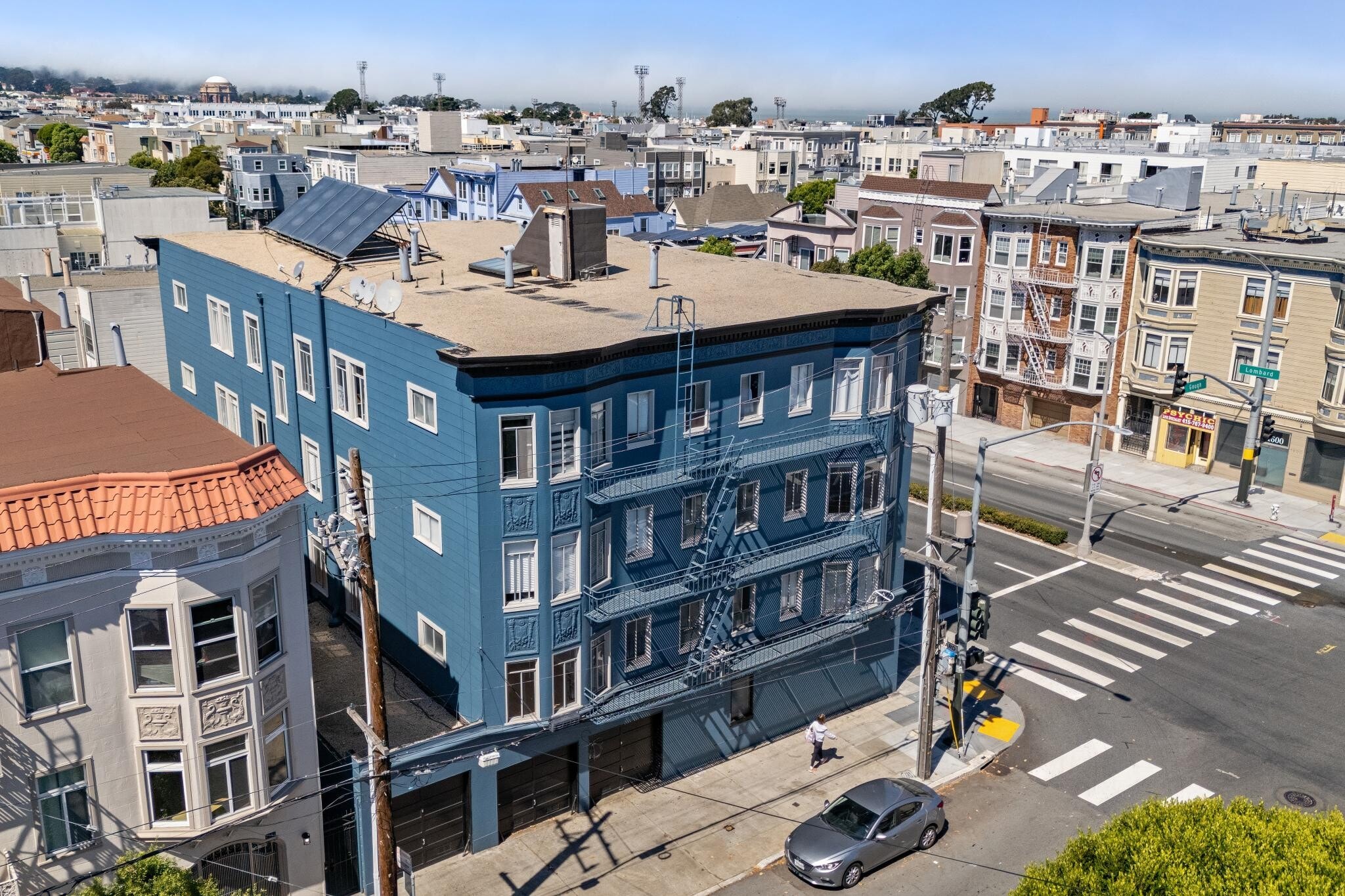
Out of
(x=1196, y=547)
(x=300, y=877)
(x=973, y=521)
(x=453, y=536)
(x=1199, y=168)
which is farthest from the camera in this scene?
(x=1199, y=168)

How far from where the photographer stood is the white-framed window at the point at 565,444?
1018 inches

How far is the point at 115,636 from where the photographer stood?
794 inches

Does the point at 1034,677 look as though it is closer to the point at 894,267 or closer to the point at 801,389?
the point at 801,389

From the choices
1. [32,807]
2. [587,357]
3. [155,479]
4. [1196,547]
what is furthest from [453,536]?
[1196,547]

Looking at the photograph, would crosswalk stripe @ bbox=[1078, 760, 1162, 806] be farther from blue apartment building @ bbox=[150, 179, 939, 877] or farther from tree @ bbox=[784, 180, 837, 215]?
tree @ bbox=[784, 180, 837, 215]

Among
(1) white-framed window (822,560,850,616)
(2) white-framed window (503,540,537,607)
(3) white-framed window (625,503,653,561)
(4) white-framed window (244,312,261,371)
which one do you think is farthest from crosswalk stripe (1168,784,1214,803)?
(4) white-framed window (244,312,261,371)

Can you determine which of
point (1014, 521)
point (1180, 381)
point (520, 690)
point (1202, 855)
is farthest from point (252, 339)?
point (1180, 381)

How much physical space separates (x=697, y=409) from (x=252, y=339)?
1562 centimetres

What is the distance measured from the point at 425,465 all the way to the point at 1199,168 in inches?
2197

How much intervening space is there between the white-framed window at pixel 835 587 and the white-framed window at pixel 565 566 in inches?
336

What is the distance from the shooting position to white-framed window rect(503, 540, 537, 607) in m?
26.2

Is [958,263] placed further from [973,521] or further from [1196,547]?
[973,521]

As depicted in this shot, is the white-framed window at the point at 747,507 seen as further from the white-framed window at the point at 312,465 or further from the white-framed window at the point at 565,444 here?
the white-framed window at the point at 312,465

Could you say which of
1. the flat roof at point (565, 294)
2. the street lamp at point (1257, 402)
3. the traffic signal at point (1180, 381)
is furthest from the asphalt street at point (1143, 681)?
the flat roof at point (565, 294)
